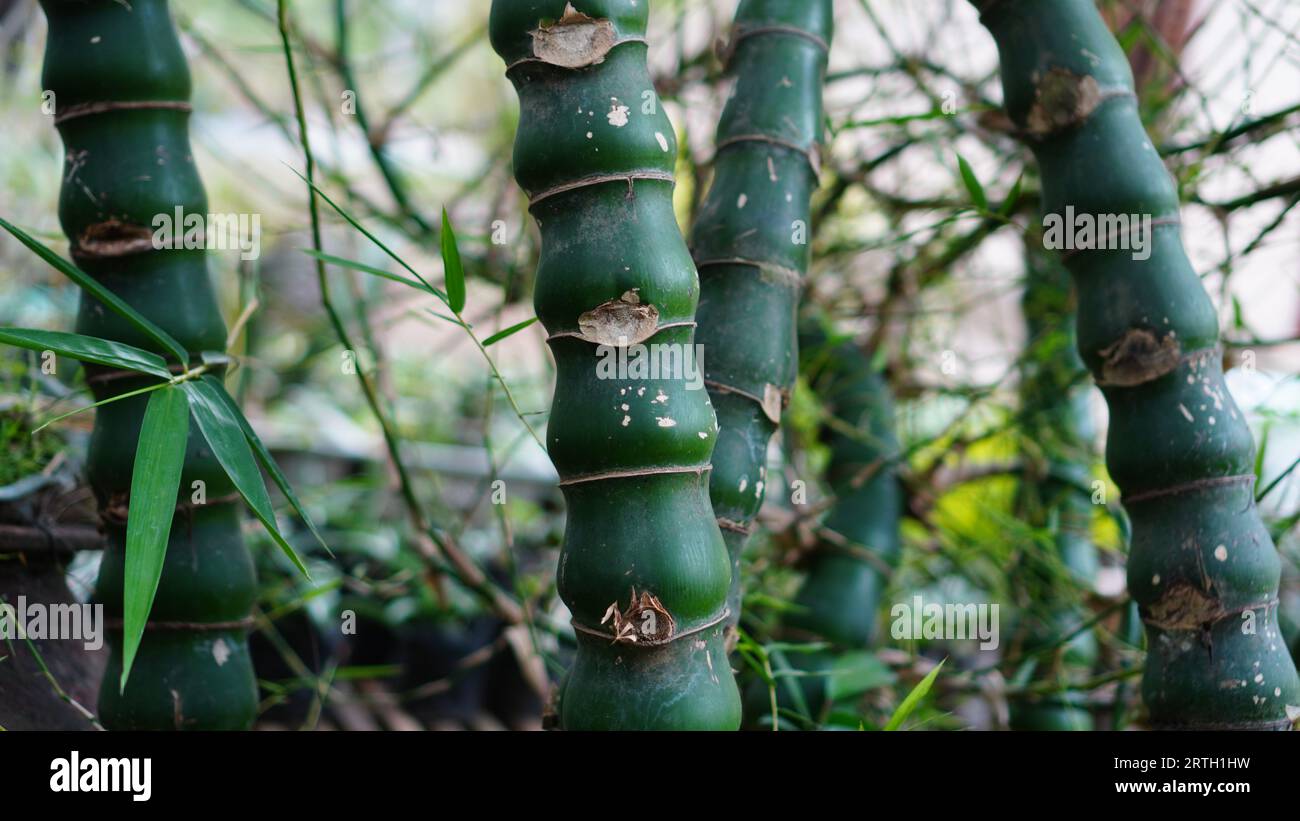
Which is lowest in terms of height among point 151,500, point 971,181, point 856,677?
point 856,677

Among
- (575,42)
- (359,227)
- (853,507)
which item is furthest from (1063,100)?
(853,507)

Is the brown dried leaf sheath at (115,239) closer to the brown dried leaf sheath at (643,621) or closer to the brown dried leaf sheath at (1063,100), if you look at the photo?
the brown dried leaf sheath at (643,621)

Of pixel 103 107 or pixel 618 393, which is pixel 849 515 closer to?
pixel 618 393

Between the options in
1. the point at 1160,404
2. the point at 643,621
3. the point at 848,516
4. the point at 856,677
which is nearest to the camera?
the point at 643,621

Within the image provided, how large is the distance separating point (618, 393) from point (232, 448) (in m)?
0.19

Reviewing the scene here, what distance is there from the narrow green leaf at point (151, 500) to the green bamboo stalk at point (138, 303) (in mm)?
109

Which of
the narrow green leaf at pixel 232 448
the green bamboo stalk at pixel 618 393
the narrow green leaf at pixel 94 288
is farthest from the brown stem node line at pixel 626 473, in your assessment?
the narrow green leaf at pixel 94 288

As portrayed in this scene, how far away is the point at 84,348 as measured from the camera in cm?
46

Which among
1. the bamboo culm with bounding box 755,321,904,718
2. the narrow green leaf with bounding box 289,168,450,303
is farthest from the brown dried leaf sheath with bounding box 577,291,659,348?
the bamboo culm with bounding box 755,321,904,718

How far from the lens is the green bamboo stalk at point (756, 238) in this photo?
53 centimetres

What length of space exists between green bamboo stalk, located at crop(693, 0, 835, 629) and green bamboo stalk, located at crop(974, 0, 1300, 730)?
0.40 ft

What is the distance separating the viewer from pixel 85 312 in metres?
0.57

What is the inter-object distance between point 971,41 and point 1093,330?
2.35ft
